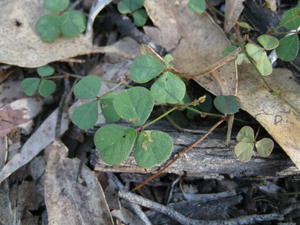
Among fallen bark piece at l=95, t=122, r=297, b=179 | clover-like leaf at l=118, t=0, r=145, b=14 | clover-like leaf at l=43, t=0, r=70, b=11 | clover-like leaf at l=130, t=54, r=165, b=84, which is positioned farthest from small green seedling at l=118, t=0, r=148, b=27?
fallen bark piece at l=95, t=122, r=297, b=179

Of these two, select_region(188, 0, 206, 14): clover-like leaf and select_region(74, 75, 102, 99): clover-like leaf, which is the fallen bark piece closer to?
select_region(74, 75, 102, 99): clover-like leaf

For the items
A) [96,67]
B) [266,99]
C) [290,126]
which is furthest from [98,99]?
[290,126]

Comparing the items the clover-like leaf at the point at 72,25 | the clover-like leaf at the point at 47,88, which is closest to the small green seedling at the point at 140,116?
the clover-like leaf at the point at 47,88

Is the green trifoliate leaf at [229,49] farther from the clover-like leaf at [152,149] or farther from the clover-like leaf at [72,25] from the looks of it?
the clover-like leaf at [72,25]

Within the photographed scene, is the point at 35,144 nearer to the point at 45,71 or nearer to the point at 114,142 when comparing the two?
the point at 45,71

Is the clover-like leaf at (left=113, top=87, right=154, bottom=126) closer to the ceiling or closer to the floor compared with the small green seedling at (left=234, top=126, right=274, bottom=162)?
closer to the ceiling

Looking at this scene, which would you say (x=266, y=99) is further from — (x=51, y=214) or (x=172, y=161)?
(x=51, y=214)

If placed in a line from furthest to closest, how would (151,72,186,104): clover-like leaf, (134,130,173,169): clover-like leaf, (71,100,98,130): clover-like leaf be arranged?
(71,100,98,130): clover-like leaf, (151,72,186,104): clover-like leaf, (134,130,173,169): clover-like leaf
